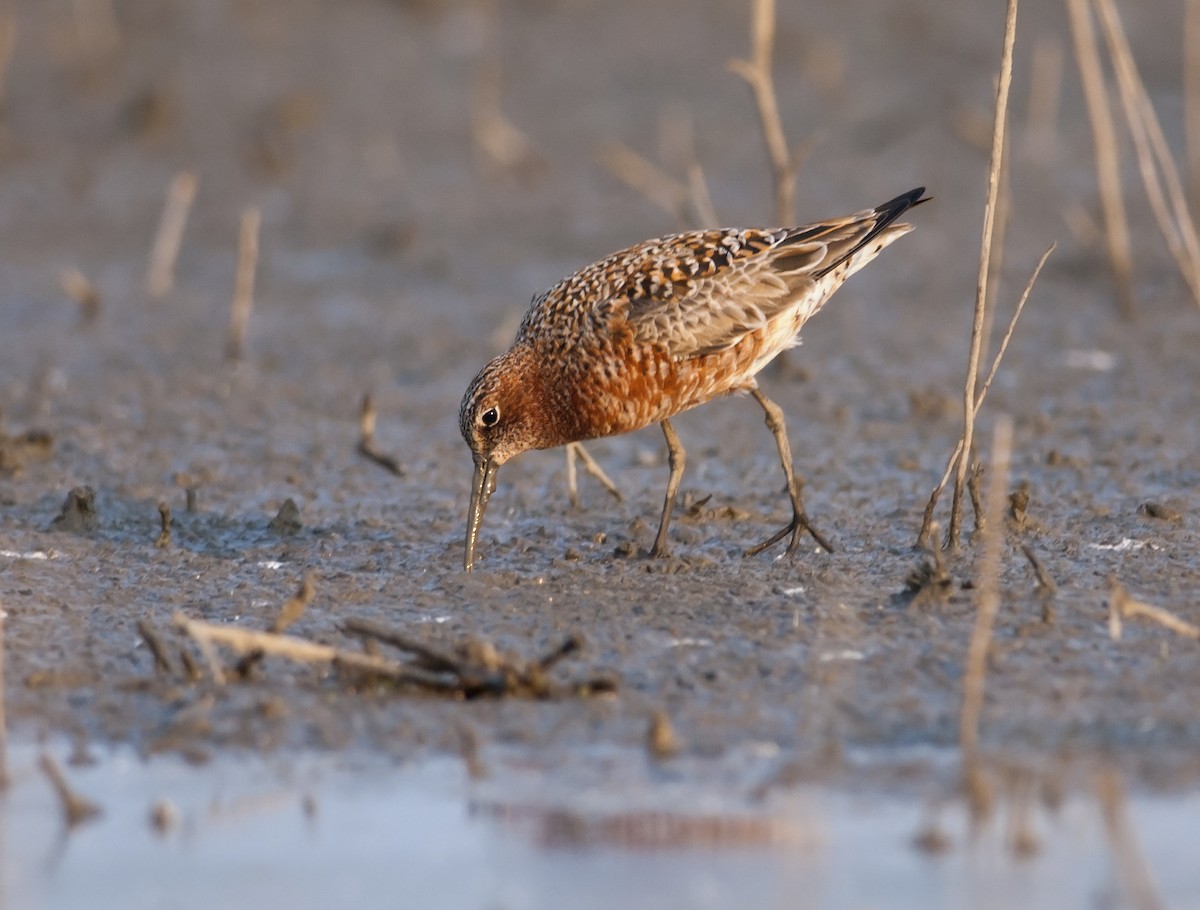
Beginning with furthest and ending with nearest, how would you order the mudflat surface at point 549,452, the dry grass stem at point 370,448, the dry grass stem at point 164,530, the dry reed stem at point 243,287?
the dry reed stem at point 243,287 < the dry grass stem at point 370,448 < the dry grass stem at point 164,530 < the mudflat surface at point 549,452

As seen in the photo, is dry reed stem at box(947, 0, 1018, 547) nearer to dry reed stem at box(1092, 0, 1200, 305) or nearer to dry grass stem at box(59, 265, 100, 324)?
dry reed stem at box(1092, 0, 1200, 305)

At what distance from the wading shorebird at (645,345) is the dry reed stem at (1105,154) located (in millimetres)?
2145

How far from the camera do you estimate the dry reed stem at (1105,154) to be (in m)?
8.68

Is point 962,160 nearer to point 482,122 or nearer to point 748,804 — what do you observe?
point 482,122

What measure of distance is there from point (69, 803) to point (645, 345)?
2.86m

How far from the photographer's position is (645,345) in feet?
22.9

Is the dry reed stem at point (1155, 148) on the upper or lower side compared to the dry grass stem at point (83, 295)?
upper

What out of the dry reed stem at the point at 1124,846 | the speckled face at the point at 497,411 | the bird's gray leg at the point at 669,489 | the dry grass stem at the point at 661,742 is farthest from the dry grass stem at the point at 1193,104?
the dry grass stem at the point at 661,742

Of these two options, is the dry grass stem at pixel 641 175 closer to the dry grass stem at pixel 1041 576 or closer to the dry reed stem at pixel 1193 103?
the dry reed stem at pixel 1193 103

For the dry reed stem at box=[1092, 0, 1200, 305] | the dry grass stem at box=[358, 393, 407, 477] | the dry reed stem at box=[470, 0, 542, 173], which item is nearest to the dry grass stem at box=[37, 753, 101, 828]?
Result: the dry grass stem at box=[358, 393, 407, 477]

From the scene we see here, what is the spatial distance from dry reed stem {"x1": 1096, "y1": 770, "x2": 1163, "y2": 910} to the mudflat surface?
4.9 inches

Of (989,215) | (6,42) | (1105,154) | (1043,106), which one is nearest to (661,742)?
(989,215)

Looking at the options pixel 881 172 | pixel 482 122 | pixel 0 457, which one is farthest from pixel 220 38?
pixel 0 457

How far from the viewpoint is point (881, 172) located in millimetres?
13500
